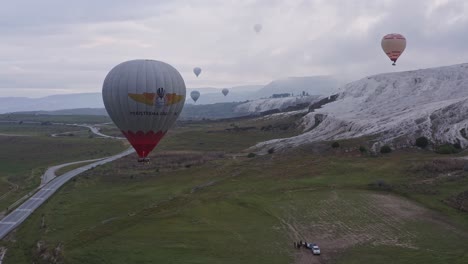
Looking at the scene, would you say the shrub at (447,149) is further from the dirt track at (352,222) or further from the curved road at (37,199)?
the curved road at (37,199)

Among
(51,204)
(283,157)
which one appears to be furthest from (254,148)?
(51,204)

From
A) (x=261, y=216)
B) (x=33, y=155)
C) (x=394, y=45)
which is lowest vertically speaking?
(x=33, y=155)

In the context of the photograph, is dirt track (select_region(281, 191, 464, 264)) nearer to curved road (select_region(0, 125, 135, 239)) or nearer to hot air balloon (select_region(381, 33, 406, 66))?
curved road (select_region(0, 125, 135, 239))

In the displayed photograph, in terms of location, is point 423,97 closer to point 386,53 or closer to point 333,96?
point 386,53

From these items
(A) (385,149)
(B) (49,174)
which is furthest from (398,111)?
(B) (49,174)

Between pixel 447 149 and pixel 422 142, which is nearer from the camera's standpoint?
pixel 447 149

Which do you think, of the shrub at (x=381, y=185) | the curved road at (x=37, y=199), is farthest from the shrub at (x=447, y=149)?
the curved road at (x=37, y=199)

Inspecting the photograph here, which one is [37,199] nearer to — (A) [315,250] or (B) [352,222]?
(B) [352,222]
